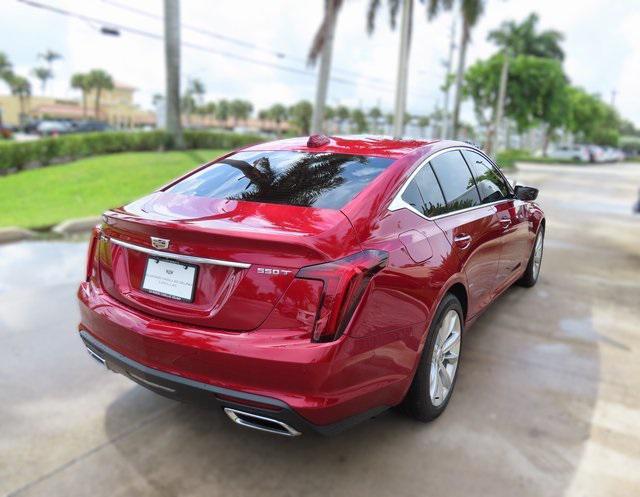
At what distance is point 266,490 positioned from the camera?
2.56 meters

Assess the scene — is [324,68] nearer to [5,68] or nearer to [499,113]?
[499,113]

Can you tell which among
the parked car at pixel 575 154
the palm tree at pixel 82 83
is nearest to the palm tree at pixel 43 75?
the palm tree at pixel 82 83

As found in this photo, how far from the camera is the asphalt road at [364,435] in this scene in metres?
2.62

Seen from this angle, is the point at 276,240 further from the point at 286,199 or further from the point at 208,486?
the point at 208,486

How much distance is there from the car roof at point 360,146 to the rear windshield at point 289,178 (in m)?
0.08

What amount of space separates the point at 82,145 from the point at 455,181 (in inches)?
697

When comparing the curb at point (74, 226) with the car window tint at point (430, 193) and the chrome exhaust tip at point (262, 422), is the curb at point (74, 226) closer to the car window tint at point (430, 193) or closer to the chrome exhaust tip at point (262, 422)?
the car window tint at point (430, 193)

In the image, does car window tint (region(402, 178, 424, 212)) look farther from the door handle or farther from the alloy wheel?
the alloy wheel

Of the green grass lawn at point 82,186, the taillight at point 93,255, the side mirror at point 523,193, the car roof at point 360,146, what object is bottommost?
the green grass lawn at point 82,186

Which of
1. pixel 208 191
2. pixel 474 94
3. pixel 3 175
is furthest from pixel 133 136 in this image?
pixel 474 94

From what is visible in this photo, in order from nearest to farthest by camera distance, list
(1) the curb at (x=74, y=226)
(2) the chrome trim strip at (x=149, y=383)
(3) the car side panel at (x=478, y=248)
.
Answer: (2) the chrome trim strip at (x=149, y=383) < (3) the car side panel at (x=478, y=248) < (1) the curb at (x=74, y=226)

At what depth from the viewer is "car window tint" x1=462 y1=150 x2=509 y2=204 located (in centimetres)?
395

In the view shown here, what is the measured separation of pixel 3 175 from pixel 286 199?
619 inches

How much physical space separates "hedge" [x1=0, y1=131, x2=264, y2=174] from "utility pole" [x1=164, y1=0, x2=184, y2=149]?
40 centimetres
